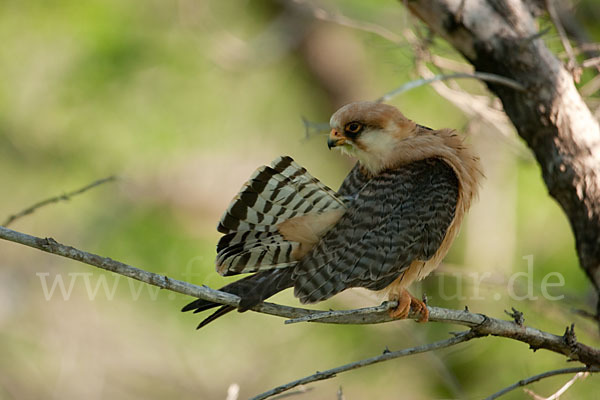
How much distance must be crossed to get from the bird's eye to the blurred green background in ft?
8.81

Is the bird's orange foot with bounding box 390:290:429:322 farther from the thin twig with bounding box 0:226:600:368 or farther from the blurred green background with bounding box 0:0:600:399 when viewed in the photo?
the blurred green background with bounding box 0:0:600:399

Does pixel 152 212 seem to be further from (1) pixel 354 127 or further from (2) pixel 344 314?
(2) pixel 344 314

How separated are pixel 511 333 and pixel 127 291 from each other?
4.51m

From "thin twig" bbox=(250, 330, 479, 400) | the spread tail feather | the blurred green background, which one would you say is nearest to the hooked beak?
the spread tail feather

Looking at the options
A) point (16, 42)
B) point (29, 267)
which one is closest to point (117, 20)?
point (16, 42)

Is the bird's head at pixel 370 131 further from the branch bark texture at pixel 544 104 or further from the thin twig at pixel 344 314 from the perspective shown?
the thin twig at pixel 344 314

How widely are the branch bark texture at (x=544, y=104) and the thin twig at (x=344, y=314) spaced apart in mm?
547

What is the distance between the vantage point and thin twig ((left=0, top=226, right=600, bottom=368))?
6.39ft

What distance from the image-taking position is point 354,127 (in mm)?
2910

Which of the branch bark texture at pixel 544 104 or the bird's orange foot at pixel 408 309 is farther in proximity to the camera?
the branch bark texture at pixel 544 104

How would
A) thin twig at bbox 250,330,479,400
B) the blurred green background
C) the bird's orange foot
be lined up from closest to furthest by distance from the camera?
thin twig at bbox 250,330,479,400, the bird's orange foot, the blurred green background

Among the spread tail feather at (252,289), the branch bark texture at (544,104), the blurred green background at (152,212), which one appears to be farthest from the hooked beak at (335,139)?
the blurred green background at (152,212)

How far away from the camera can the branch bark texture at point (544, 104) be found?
2.76m

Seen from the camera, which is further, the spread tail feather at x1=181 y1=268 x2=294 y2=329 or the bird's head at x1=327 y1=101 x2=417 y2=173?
the bird's head at x1=327 y1=101 x2=417 y2=173
